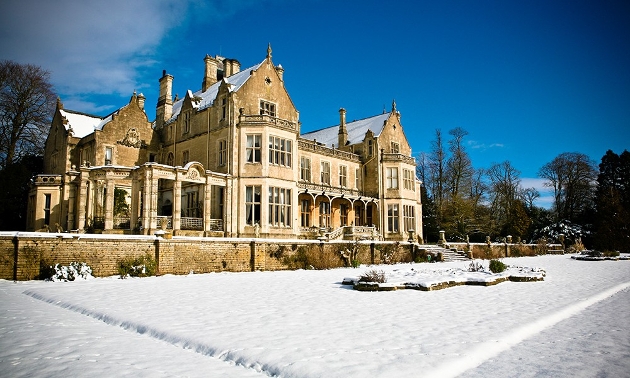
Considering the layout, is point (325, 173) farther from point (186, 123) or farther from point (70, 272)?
point (70, 272)

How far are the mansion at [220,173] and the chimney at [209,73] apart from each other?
0.09 m

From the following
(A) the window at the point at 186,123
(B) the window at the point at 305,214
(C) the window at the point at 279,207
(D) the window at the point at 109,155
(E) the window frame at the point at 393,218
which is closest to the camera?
(C) the window at the point at 279,207

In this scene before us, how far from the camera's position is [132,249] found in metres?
17.2

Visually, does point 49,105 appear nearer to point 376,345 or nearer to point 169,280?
point 169,280

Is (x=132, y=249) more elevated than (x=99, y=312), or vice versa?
(x=132, y=249)

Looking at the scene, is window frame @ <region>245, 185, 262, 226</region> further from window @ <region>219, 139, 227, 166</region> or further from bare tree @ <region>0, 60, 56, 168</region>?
bare tree @ <region>0, 60, 56, 168</region>

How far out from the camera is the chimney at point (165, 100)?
32.8m

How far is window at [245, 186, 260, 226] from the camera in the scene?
26156mm

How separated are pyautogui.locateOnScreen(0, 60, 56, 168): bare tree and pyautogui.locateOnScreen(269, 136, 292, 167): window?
17854 millimetres

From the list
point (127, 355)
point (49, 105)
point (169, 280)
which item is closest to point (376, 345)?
point (127, 355)

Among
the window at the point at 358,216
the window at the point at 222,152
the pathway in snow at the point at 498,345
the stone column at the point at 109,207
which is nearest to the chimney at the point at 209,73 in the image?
the window at the point at 222,152

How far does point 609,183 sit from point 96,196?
52715mm

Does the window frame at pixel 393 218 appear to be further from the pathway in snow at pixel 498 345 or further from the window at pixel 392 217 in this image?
the pathway in snow at pixel 498 345

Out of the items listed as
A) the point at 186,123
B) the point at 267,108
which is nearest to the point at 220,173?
the point at 267,108
